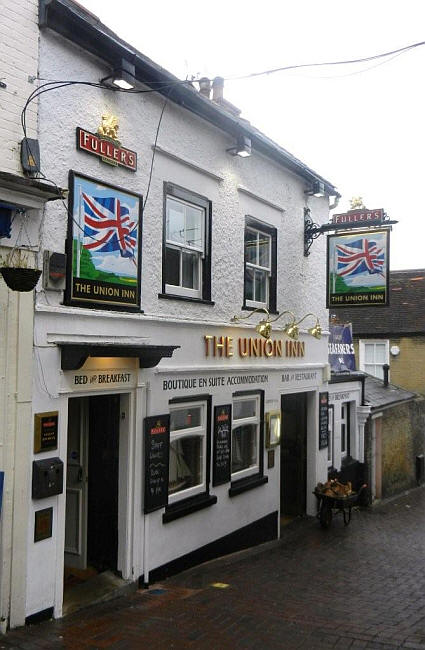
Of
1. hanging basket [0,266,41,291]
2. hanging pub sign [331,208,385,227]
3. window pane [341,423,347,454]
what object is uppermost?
hanging pub sign [331,208,385,227]

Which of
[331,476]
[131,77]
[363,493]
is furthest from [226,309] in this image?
[363,493]

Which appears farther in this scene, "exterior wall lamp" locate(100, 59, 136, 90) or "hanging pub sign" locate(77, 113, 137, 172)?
"exterior wall lamp" locate(100, 59, 136, 90)

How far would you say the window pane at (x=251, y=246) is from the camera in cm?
1034

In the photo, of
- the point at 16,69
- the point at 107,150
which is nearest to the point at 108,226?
the point at 107,150

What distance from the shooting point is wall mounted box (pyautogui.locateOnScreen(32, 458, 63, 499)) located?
6.10m

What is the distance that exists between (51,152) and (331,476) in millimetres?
9588

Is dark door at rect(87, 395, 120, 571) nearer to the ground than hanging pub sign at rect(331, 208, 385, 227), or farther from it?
nearer to the ground

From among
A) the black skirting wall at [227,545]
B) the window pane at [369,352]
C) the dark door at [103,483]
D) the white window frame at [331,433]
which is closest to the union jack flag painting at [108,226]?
the dark door at [103,483]

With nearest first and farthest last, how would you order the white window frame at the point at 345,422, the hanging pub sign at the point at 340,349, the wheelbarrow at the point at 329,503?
the wheelbarrow at the point at 329,503 → the hanging pub sign at the point at 340,349 → the white window frame at the point at 345,422

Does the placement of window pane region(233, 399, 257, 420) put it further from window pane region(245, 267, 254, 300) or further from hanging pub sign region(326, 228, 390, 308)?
hanging pub sign region(326, 228, 390, 308)

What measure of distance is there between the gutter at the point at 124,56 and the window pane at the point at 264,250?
141cm

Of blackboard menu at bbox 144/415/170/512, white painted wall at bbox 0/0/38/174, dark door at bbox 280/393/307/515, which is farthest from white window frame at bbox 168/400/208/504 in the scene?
white painted wall at bbox 0/0/38/174

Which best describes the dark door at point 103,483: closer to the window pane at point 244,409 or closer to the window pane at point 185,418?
the window pane at point 185,418

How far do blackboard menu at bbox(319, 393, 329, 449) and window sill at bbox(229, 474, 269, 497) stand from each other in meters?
2.47
